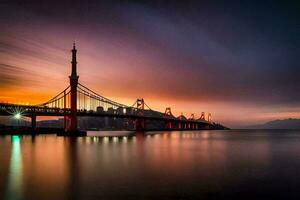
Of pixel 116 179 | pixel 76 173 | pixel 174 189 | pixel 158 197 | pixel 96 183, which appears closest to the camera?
pixel 158 197

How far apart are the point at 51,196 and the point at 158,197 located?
493 cm

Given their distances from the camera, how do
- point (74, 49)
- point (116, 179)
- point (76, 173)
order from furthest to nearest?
point (74, 49), point (76, 173), point (116, 179)

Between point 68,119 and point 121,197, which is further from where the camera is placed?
point 68,119

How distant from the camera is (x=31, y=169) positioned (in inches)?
1036

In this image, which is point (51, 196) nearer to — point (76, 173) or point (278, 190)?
point (76, 173)

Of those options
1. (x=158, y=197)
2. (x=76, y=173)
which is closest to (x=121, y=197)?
(x=158, y=197)

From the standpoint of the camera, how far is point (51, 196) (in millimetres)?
16188

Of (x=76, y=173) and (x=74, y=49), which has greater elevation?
(x=74, y=49)

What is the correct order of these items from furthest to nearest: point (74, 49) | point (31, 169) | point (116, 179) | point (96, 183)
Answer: point (74, 49) → point (31, 169) → point (116, 179) → point (96, 183)

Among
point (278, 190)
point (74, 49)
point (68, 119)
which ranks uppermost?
point (74, 49)

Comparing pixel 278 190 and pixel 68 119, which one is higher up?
pixel 68 119

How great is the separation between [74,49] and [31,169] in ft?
198

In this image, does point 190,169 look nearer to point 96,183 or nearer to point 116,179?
point 116,179

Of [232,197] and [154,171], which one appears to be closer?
[232,197]
